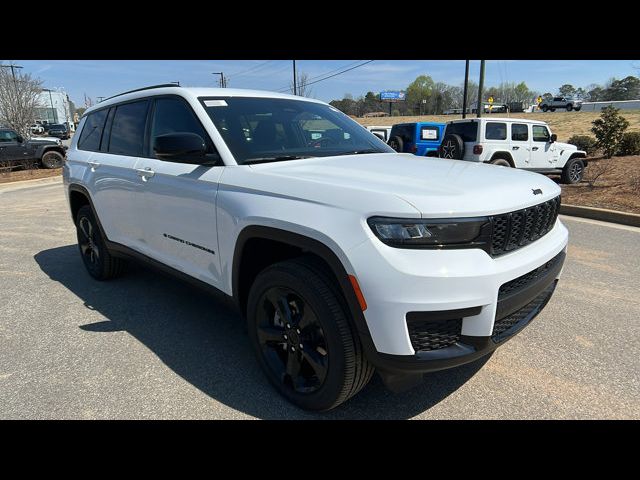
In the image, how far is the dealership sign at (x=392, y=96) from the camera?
10206cm

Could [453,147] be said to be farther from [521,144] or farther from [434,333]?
[434,333]

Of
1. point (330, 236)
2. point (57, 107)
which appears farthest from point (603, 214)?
point (57, 107)

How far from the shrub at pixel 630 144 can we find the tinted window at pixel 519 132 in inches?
209

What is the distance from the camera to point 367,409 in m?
2.53

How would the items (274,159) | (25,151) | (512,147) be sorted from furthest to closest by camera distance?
1. (25,151)
2. (512,147)
3. (274,159)

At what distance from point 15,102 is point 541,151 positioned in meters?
29.6

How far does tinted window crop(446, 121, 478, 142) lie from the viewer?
11633mm

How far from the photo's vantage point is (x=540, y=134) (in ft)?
39.5

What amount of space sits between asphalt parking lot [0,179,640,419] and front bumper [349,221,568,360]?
2.11ft

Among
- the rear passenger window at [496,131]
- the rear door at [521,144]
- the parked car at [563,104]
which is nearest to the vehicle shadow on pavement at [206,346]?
the rear passenger window at [496,131]

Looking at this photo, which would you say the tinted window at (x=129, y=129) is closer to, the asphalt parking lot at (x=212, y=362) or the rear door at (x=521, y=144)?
the asphalt parking lot at (x=212, y=362)
